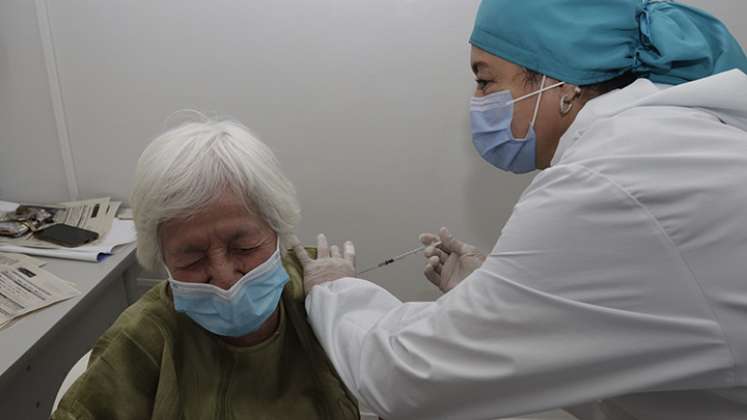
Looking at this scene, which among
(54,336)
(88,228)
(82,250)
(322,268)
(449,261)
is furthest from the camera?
(88,228)

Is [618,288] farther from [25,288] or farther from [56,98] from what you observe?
[56,98]

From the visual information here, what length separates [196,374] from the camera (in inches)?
45.1

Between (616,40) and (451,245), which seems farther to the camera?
(451,245)

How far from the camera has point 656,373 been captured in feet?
2.58

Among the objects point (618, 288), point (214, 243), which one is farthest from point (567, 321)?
point (214, 243)

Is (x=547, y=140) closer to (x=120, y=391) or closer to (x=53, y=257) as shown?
(x=120, y=391)

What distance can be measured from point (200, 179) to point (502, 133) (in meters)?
0.64

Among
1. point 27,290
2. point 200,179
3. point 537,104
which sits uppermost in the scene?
point 537,104

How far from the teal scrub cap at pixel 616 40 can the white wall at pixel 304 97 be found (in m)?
0.70

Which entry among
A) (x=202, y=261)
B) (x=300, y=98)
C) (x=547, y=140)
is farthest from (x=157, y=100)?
(x=547, y=140)

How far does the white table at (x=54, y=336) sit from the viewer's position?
1.34 metres

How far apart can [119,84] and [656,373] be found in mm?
1872

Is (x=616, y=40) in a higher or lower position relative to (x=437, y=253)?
higher

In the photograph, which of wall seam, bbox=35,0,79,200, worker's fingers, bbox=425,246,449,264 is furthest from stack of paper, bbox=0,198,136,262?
worker's fingers, bbox=425,246,449,264
